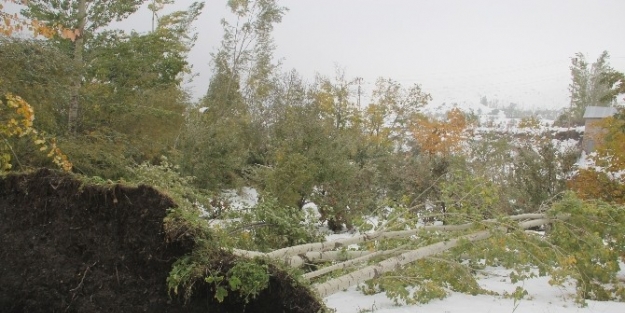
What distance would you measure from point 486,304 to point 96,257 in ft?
19.9

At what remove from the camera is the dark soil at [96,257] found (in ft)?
11.3

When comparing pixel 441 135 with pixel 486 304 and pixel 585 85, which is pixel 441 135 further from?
pixel 585 85

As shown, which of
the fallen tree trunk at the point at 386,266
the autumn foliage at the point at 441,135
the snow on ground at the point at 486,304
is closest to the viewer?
the fallen tree trunk at the point at 386,266

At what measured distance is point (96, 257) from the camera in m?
3.67

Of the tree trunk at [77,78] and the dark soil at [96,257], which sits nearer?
the dark soil at [96,257]

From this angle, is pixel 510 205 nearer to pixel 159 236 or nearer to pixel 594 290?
pixel 594 290

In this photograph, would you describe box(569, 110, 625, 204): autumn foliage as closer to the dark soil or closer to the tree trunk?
the dark soil

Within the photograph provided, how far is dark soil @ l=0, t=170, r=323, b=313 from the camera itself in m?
3.44

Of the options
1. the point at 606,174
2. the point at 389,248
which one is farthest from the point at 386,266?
the point at 606,174

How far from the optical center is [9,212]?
4113 mm

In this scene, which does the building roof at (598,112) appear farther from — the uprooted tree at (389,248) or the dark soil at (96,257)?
the dark soil at (96,257)

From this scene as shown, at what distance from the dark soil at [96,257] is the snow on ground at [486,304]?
294 centimetres

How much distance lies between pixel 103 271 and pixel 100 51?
13.6 m

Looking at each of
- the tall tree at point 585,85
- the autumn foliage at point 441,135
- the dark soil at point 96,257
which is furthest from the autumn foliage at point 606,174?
the tall tree at point 585,85
